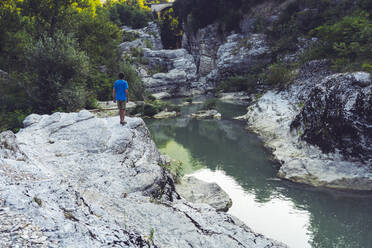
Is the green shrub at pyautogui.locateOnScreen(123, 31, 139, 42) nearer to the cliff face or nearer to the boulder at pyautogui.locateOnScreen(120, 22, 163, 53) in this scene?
the boulder at pyautogui.locateOnScreen(120, 22, 163, 53)

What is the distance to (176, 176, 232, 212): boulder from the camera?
9.79 meters

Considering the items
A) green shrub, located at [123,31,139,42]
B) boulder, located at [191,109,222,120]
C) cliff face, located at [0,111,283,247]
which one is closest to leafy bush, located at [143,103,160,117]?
boulder, located at [191,109,222,120]

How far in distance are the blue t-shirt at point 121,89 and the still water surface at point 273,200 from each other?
5725 mm

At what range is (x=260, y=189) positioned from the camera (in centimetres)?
1160

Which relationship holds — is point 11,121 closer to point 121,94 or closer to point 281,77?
point 121,94

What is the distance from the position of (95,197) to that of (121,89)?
5607 millimetres

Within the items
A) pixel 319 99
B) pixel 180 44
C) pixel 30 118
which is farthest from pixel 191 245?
pixel 180 44

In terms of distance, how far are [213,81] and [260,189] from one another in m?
36.1

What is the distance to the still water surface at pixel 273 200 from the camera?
850 centimetres

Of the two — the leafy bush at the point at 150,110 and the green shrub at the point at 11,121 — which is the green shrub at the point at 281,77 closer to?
the leafy bush at the point at 150,110

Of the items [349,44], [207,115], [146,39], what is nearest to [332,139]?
[349,44]

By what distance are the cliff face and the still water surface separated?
360 cm

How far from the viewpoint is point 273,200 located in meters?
10.6

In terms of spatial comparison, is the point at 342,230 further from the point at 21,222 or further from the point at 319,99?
the point at 21,222
